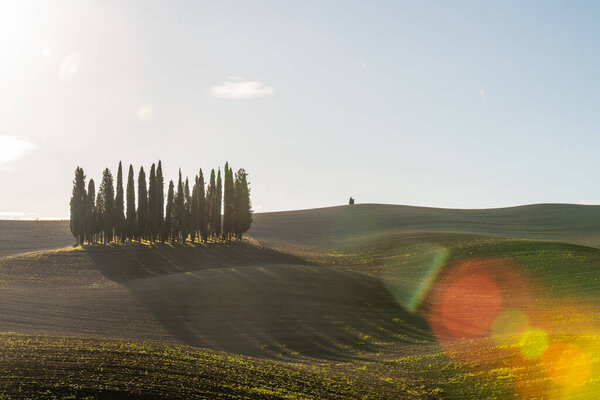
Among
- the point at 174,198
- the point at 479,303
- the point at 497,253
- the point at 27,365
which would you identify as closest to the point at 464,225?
the point at 497,253

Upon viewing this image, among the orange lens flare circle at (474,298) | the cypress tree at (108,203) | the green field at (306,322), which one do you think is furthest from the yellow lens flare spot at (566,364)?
the cypress tree at (108,203)

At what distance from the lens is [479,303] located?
117ft

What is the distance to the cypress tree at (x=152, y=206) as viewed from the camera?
2445 inches

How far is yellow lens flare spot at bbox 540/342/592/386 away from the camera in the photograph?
17869 mm

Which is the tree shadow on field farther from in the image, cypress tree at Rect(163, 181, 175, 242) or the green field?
cypress tree at Rect(163, 181, 175, 242)

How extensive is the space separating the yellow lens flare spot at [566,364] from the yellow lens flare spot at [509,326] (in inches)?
86.3

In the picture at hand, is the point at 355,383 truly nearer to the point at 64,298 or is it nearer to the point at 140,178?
the point at 64,298

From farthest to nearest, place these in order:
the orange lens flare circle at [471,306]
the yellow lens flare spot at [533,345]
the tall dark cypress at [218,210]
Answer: the tall dark cypress at [218,210], the orange lens flare circle at [471,306], the yellow lens flare spot at [533,345]

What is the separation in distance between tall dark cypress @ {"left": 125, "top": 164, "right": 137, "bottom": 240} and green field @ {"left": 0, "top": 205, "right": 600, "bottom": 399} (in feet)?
12.5

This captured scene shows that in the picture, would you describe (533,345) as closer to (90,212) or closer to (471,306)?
(471,306)

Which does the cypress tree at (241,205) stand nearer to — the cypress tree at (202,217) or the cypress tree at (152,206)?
the cypress tree at (202,217)

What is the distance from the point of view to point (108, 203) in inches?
2462

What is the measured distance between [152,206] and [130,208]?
2411 millimetres

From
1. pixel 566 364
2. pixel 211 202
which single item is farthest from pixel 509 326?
pixel 211 202
